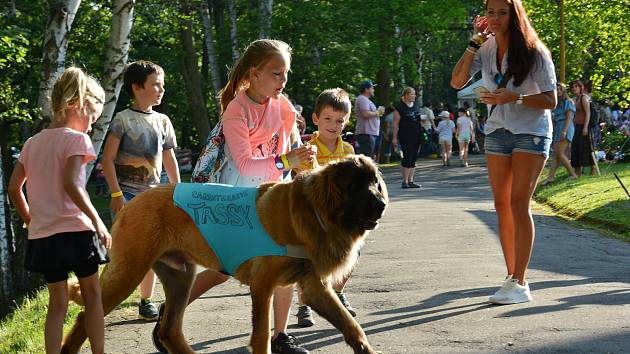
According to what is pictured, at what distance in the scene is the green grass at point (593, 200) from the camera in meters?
14.1

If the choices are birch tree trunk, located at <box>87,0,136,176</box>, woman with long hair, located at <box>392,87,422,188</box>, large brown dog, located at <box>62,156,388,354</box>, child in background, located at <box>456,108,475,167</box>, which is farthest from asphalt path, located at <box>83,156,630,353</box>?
child in background, located at <box>456,108,475,167</box>

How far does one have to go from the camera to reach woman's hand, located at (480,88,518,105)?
302 inches

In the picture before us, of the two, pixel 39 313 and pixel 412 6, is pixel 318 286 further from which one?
pixel 412 6

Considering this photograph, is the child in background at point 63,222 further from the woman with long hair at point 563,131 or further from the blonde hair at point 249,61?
the woman with long hair at point 563,131

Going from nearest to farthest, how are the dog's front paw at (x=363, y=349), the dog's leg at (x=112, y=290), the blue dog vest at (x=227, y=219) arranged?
the dog's front paw at (x=363, y=349) < the blue dog vest at (x=227, y=219) < the dog's leg at (x=112, y=290)

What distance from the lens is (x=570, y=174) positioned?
21.9 meters

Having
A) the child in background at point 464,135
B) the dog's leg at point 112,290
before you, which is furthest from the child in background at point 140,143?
the child in background at point 464,135

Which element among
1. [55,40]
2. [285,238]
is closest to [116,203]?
[285,238]

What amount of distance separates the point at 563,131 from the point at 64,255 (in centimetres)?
1689

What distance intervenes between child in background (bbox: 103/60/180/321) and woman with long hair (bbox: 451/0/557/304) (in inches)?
102

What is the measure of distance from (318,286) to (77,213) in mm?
1438

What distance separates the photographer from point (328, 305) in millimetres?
5746

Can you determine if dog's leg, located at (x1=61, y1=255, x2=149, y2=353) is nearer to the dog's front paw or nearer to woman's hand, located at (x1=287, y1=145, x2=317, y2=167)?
woman's hand, located at (x1=287, y1=145, x2=317, y2=167)

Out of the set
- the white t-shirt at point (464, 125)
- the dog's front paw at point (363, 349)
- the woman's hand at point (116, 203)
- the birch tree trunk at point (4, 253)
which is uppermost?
the woman's hand at point (116, 203)
